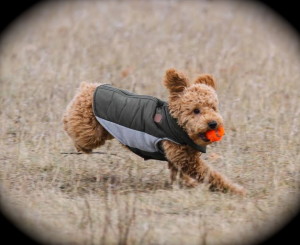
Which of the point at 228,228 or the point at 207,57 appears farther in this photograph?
the point at 207,57

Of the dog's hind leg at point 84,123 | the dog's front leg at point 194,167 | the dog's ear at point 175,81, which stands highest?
the dog's ear at point 175,81

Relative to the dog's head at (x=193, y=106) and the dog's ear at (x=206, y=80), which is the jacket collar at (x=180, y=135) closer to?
the dog's head at (x=193, y=106)

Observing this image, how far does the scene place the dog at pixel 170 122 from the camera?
477 centimetres

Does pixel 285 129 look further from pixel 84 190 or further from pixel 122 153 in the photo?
pixel 84 190

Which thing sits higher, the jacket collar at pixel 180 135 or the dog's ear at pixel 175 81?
the dog's ear at pixel 175 81

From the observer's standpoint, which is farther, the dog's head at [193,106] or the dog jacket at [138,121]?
the dog jacket at [138,121]

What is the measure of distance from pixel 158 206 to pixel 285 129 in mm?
2587

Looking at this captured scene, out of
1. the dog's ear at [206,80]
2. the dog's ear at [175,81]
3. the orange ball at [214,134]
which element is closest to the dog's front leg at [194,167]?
the orange ball at [214,134]

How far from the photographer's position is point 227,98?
25.0 feet

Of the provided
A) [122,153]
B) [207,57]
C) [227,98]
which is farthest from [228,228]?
[207,57]

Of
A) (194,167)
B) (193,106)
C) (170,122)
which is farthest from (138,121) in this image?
(194,167)

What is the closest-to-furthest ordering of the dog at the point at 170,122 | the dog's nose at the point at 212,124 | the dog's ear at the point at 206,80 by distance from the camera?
the dog's nose at the point at 212,124 < the dog at the point at 170,122 < the dog's ear at the point at 206,80

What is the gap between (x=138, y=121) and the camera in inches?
195

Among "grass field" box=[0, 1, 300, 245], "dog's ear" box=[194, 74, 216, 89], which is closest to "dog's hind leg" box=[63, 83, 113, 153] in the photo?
"grass field" box=[0, 1, 300, 245]
